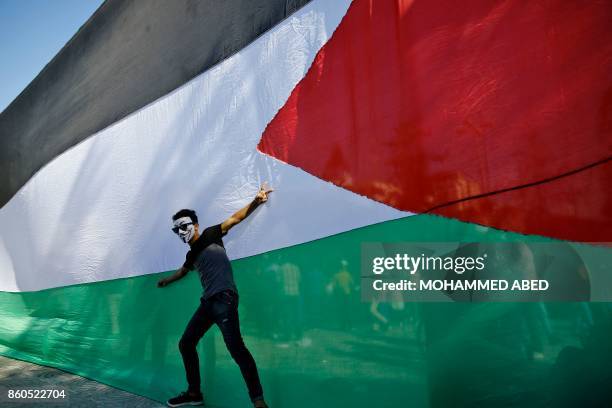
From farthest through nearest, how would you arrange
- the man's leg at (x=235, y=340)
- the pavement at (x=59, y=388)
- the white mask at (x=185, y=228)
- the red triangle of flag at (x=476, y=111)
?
the pavement at (x=59, y=388)
the white mask at (x=185, y=228)
the man's leg at (x=235, y=340)
the red triangle of flag at (x=476, y=111)

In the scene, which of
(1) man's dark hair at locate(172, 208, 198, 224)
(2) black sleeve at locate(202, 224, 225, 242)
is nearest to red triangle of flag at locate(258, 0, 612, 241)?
(2) black sleeve at locate(202, 224, 225, 242)

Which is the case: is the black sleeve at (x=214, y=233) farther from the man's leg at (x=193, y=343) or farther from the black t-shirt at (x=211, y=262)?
the man's leg at (x=193, y=343)

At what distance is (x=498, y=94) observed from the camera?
98.3 inches

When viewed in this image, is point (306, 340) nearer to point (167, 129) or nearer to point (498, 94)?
point (498, 94)

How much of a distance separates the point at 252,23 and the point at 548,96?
2.08m

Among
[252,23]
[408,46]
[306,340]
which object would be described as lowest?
[306,340]

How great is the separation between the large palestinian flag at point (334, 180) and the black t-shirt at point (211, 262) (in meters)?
0.15

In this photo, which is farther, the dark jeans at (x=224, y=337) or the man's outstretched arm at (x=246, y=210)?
the man's outstretched arm at (x=246, y=210)

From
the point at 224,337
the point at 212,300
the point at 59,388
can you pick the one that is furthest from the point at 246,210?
the point at 59,388

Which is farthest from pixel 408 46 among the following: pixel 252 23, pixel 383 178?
pixel 252 23

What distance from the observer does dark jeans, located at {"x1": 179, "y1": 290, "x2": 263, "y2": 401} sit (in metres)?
2.90

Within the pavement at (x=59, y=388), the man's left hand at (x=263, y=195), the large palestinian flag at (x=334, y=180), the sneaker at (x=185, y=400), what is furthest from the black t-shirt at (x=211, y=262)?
the pavement at (x=59, y=388)

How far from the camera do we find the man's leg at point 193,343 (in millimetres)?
3188

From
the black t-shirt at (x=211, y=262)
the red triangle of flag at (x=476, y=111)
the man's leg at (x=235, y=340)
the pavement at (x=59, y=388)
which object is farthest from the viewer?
the pavement at (x=59, y=388)
